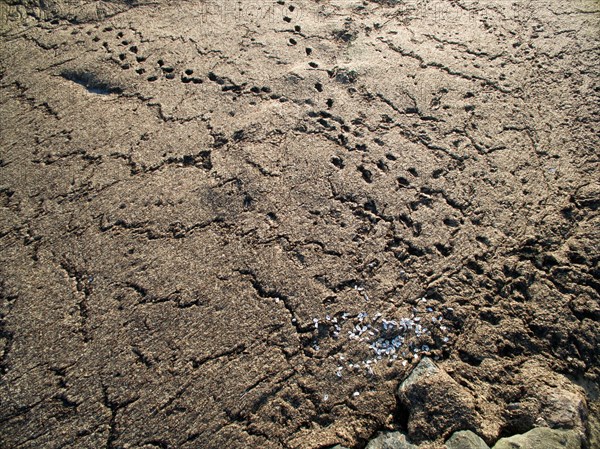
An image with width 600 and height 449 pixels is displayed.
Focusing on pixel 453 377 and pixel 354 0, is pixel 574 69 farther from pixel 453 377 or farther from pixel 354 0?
pixel 453 377

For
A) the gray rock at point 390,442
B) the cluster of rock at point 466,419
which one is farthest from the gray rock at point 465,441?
the gray rock at point 390,442

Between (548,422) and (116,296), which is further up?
(548,422)

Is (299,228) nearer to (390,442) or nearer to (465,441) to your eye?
(390,442)

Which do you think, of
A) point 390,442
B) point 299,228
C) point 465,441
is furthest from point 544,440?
point 299,228

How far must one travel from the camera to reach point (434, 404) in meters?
1.46

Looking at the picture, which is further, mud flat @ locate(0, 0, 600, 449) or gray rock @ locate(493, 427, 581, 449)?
mud flat @ locate(0, 0, 600, 449)

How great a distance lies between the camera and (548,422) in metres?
1.43

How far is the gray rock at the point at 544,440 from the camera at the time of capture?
4.42ft

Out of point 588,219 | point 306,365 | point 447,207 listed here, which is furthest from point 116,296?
point 588,219

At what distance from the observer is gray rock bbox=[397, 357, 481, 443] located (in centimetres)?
143

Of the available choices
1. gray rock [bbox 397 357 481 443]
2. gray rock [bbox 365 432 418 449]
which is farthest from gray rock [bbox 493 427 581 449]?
gray rock [bbox 365 432 418 449]

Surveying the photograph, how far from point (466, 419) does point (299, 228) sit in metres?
0.98

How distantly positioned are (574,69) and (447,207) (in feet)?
4.38

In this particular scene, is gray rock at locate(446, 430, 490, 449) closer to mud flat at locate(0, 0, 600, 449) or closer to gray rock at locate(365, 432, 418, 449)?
mud flat at locate(0, 0, 600, 449)
